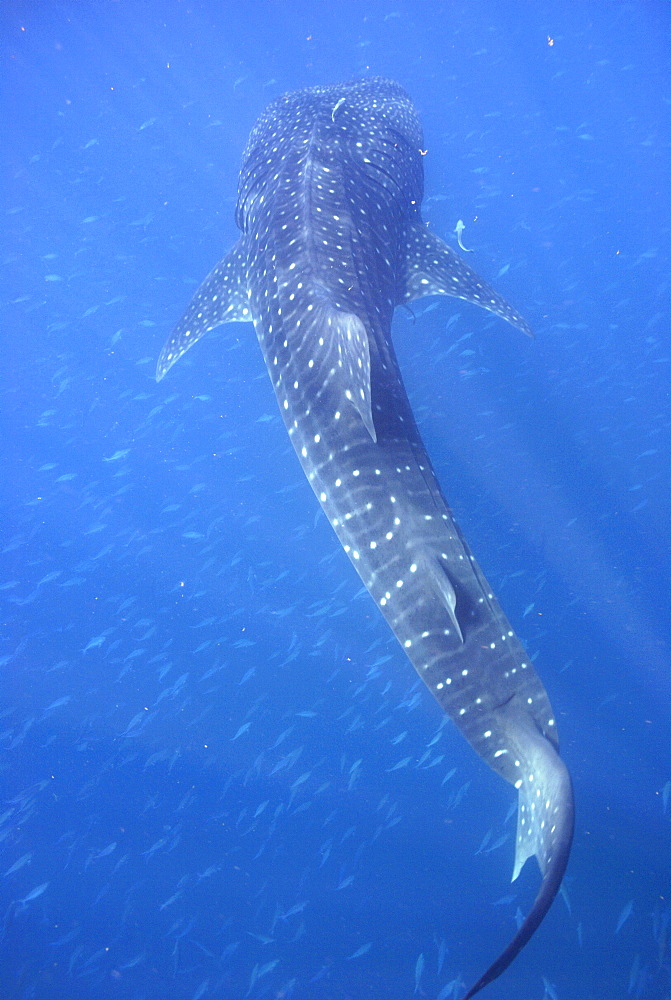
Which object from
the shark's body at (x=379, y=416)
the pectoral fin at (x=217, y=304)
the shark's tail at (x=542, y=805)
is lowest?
the shark's tail at (x=542, y=805)

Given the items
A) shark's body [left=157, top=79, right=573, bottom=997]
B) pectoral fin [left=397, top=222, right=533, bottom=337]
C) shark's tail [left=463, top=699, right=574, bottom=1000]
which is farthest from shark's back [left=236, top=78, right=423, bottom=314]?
shark's tail [left=463, top=699, right=574, bottom=1000]

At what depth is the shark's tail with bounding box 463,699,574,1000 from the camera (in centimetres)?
229

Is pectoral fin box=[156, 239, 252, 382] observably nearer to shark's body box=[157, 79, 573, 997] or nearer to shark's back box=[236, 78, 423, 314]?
shark's body box=[157, 79, 573, 997]

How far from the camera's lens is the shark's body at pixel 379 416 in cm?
302

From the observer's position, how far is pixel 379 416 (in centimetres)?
356

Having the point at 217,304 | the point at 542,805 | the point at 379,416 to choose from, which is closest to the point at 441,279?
the point at 217,304

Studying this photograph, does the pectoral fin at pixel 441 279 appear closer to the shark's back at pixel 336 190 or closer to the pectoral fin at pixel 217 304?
the shark's back at pixel 336 190

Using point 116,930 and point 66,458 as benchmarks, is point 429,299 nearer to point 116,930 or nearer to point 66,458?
point 66,458

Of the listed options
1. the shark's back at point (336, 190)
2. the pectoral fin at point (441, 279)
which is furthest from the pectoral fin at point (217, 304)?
the pectoral fin at point (441, 279)

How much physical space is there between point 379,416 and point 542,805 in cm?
233

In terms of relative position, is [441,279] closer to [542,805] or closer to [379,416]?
→ [379,416]

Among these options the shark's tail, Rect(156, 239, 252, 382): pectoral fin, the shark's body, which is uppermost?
Rect(156, 239, 252, 382): pectoral fin

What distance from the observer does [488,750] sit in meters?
3.03

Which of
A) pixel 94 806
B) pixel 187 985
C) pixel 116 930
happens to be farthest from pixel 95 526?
pixel 187 985
